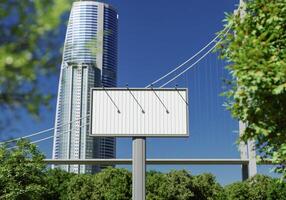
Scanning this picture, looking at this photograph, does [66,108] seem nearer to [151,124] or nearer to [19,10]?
[151,124]

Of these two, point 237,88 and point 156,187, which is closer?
point 237,88

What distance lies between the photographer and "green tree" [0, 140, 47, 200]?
22.5m

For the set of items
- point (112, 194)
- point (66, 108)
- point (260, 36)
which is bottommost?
point (112, 194)

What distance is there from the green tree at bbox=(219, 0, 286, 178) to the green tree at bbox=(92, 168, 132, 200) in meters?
29.6

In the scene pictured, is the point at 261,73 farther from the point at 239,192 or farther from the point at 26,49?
the point at 239,192

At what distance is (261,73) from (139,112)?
83.0ft

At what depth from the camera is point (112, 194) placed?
37906 mm

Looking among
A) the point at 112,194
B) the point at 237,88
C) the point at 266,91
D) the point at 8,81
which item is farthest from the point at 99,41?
the point at 112,194

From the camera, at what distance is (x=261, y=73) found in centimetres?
792

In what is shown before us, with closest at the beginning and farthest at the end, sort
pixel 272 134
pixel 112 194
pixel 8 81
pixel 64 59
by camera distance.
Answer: pixel 8 81
pixel 64 59
pixel 272 134
pixel 112 194

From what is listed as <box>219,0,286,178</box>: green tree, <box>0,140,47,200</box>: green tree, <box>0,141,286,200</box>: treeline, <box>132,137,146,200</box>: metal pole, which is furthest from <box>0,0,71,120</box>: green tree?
<box>0,141,286,200</box>: treeline

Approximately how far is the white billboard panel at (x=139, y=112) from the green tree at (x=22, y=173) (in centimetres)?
839

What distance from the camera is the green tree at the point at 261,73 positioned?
26.3ft

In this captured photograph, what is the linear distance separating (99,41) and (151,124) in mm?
29405
